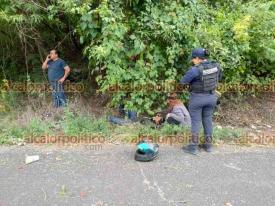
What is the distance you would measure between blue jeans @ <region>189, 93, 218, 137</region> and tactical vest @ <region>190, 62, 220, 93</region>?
0.10 m

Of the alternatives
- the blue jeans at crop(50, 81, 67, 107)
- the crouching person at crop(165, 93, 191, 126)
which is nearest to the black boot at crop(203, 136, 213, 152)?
the crouching person at crop(165, 93, 191, 126)

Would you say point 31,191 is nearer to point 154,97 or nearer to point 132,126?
point 132,126

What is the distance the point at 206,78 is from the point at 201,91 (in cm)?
23

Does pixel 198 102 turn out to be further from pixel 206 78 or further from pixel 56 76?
pixel 56 76

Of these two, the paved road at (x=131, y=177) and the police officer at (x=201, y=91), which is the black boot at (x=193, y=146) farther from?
the paved road at (x=131, y=177)

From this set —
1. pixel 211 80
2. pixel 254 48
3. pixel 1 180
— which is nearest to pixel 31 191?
pixel 1 180

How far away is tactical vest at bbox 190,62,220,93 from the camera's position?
535 centimetres

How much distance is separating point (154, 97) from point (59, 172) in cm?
253

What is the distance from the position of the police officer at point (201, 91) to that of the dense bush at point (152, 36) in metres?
1.20

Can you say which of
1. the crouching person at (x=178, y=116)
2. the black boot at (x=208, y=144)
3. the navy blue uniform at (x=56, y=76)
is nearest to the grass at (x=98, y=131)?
the crouching person at (x=178, y=116)

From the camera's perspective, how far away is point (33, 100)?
792 cm

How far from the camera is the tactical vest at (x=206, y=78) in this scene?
5.35 meters

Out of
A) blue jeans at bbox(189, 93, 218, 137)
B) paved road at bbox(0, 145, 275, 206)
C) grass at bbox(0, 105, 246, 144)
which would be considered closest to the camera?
paved road at bbox(0, 145, 275, 206)

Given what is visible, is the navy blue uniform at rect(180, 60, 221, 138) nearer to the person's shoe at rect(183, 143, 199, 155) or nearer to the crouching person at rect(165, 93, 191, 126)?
the person's shoe at rect(183, 143, 199, 155)
